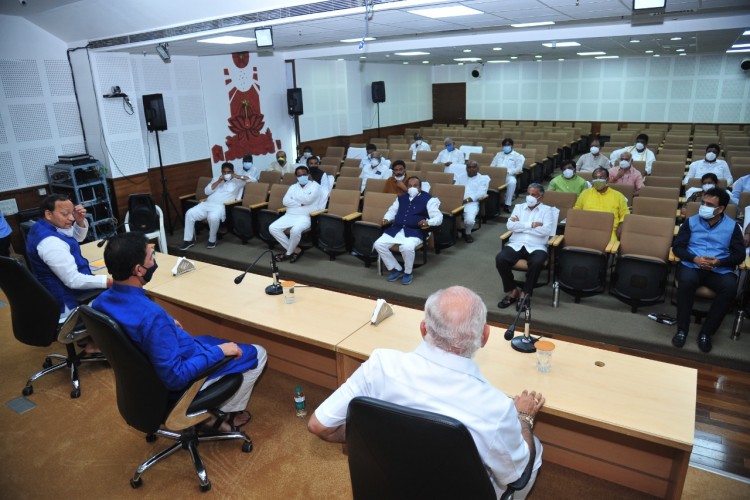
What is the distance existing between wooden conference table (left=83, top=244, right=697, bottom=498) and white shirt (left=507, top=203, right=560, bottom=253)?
2.21 m

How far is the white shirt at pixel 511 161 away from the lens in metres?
9.08

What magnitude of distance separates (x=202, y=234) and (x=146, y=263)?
18.9 ft

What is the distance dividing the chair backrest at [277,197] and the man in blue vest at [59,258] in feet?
10.8

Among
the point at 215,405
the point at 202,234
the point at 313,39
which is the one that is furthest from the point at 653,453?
the point at 313,39

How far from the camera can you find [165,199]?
8180 mm

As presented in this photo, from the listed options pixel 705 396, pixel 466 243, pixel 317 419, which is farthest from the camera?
pixel 466 243

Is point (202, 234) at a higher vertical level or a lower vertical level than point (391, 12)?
lower

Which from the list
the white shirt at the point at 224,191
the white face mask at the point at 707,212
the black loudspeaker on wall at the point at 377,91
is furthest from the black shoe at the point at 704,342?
the black loudspeaker on wall at the point at 377,91

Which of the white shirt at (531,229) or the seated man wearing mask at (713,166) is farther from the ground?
the seated man wearing mask at (713,166)

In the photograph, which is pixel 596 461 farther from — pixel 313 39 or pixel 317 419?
pixel 313 39

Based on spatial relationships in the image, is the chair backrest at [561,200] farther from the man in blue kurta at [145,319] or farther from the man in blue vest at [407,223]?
the man in blue kurta at [145,319]

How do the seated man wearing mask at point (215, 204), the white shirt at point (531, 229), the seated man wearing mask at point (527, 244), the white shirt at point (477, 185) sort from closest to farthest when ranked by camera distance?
the seated man wearing mask at point (527, 244)
the white shirt at point (531, 229)
the seated man wearing mask at point (215, 204)
the white shirt at point (477, 185)

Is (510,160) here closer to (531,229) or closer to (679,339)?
(531,229)

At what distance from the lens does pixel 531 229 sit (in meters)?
4.99
